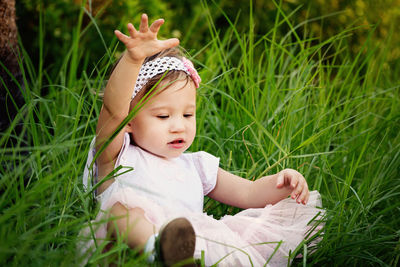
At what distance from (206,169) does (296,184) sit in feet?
1.18

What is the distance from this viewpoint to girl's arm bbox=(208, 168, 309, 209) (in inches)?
72.0

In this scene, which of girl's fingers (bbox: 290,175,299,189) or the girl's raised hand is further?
girl's fingers (bbox: 290,175,299,189)

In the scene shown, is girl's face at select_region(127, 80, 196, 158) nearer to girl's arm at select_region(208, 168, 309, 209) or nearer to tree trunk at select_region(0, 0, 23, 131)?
girl's arm at select_region(208, 168, 309, 209)

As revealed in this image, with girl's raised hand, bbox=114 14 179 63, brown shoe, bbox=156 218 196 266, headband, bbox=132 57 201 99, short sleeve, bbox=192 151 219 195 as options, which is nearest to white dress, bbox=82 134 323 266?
short sleeve, bbox=192 151 219 195

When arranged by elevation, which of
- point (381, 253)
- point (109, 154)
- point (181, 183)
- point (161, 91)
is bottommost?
point (381, 253)

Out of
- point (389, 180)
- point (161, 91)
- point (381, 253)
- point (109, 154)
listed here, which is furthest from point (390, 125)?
point (109, 154)

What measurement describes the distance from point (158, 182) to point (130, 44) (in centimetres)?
50

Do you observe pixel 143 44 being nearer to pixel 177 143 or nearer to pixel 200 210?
pixel 177 143

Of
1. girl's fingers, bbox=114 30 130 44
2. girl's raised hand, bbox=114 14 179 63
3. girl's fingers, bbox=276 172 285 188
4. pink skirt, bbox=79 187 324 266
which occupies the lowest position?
pink skirt, bbox=79 187 324 266

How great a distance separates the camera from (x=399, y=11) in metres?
4.54

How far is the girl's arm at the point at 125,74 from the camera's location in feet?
5.03

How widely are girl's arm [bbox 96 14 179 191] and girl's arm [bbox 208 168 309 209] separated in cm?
49

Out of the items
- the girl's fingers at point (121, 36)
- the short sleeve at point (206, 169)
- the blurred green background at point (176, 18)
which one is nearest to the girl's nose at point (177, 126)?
the short sleeve at point (206, 169)

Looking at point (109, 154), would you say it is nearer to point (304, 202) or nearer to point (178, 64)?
point (178, 64)
